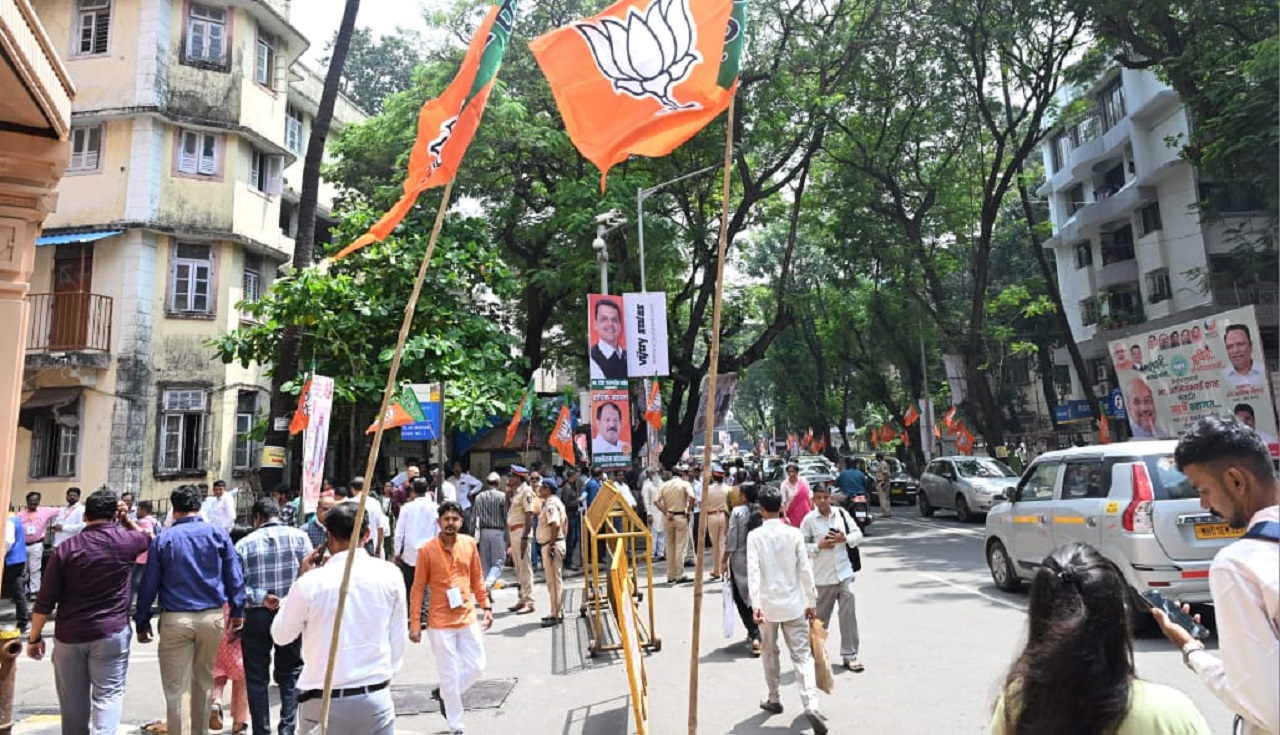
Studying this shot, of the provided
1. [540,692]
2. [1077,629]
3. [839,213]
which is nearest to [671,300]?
[839,213]

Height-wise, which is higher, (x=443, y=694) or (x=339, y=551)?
(x=339, y=551)

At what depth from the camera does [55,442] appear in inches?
633

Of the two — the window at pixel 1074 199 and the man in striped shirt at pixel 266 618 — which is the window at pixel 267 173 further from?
the window at pixel 1074 199

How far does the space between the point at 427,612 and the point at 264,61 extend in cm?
1729

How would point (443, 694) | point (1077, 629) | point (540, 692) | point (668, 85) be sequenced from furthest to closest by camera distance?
point (540, 692) → point (443, 694) → point (668, 85) → point (1077, 629)

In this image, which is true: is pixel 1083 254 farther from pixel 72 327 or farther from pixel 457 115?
pixel 457 115

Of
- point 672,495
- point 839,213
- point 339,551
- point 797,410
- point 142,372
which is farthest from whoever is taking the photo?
point 797,410

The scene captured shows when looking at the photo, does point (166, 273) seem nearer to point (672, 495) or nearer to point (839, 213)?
point (672, 495)

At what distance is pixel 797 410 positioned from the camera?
4744 centimetres

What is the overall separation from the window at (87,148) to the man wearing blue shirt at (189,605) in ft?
48.6

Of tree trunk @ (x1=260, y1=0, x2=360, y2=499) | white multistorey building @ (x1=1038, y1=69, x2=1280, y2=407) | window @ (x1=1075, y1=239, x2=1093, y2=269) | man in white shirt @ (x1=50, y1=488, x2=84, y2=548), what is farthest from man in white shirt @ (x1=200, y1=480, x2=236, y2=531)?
window @ (x1=1075, y1=239, x2=1093, y2=269)

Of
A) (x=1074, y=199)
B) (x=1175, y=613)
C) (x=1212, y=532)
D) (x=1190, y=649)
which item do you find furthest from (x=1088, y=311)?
(x=1190, y=649)

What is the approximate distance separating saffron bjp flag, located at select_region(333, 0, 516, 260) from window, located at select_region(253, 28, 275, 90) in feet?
53.7

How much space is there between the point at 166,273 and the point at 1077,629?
18802 mm
